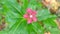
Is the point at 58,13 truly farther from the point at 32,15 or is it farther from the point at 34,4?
the point at 32,15

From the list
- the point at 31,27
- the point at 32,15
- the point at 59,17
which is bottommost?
the point at 59,17

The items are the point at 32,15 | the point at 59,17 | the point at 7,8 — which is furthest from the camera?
the point at 59,17

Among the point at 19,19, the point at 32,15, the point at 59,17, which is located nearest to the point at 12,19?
the point at 19,19

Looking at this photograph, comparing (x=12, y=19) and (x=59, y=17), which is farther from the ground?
(x=12, y=19)

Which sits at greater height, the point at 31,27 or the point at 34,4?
the point at 34,4

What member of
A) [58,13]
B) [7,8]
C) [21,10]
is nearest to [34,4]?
[21,10]

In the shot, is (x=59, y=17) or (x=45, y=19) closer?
(x=45, y=19)

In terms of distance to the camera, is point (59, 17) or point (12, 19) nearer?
point (12, 19)

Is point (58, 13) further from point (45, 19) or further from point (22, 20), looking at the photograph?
point (22, 20)

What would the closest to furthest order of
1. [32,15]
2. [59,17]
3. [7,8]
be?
1. [32,15]
2. [7,8]
3. [59,17]
